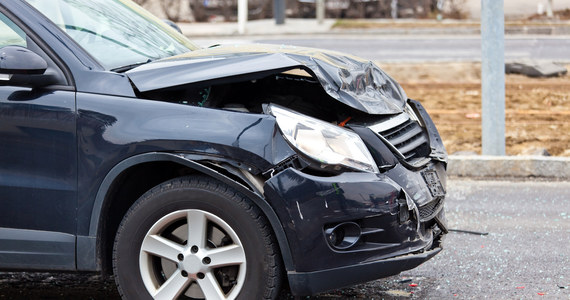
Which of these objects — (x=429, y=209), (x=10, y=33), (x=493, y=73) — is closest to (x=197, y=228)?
(x=429, y=209)

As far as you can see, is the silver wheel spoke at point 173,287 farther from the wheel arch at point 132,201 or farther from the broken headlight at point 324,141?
the broken headlight at point 324,141

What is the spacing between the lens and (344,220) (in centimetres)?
373

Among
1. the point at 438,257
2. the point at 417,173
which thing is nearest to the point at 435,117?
the point at 438,257

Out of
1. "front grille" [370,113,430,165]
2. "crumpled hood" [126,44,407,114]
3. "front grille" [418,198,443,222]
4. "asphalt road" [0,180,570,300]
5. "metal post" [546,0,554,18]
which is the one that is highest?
"metal post" [546,0,554,18]

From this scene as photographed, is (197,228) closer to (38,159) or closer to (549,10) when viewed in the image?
(38,159)

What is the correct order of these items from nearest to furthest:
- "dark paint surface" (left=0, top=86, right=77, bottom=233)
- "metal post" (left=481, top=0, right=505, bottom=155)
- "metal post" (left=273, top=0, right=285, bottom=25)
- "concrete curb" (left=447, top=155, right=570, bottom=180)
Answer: "dark paint surface" (left=0, top=86, right=77, bottom=233), "concrete curb" (left=447, top=155, right=570, bottom=180), "metal post" (left=481, top=0, right=505, bottom=155), "metal post" (left=273, top=0, right=285, bottom=25)

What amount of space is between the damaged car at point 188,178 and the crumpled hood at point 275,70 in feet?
0.04

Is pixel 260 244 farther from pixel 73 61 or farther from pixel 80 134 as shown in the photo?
pixel 73 61

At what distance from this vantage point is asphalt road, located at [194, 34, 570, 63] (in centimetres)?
1639

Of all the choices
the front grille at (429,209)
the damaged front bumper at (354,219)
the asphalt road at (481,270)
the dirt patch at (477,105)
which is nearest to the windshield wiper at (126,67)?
the damaged front bumper at (354,219)

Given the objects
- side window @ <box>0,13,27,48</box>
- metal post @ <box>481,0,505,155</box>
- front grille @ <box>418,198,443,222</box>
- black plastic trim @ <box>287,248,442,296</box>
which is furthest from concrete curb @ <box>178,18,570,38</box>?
black plastic trim @ <box>287,248,442,296</box>

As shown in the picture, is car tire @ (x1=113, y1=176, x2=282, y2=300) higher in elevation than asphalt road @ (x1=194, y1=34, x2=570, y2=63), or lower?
lower

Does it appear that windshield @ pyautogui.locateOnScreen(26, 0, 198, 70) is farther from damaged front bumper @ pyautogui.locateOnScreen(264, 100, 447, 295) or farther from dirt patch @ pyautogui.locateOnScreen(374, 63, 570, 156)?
dirt patch @ pyautogui.locateOnScreen(374, 63, 570, 156)

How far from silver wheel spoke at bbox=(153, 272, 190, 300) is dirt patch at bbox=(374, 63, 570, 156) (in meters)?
5.50
